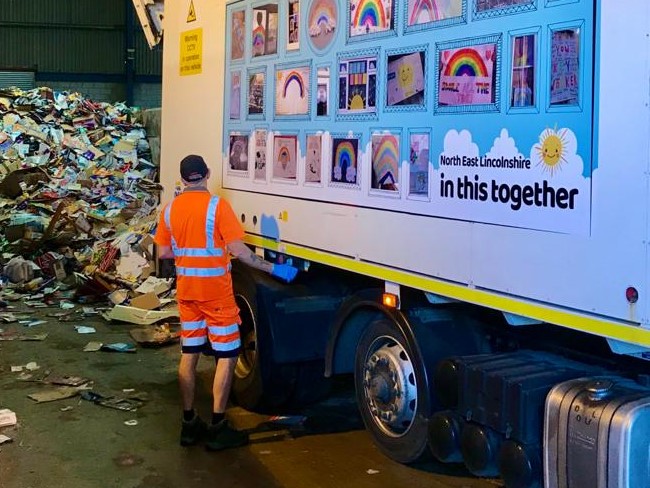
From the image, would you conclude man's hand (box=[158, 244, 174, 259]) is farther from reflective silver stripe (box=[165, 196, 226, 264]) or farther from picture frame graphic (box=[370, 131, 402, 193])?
picture frame graphic (box=[370, 131, 402, 193])

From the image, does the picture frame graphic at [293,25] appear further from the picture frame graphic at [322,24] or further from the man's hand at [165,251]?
the man's hand at [165,251]

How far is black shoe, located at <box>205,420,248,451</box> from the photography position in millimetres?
5422

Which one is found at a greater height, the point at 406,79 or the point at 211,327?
the point at 406,79

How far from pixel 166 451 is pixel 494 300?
272 cm

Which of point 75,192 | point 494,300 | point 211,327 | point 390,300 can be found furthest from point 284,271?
point 75,192

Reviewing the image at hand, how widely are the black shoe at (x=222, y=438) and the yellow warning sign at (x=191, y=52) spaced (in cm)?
267

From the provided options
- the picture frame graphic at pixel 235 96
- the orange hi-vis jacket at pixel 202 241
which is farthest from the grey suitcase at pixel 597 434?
the picture frame graphic at pixel 235 96

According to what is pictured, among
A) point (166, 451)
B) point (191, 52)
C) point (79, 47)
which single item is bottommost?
point (166, 451)

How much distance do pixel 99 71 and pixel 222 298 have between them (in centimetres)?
2280

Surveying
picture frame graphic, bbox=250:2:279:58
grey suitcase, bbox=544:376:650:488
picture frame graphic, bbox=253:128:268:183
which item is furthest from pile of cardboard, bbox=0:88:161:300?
grey suitcase, bbox=544:376:650:488

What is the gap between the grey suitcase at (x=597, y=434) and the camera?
10.2 feet

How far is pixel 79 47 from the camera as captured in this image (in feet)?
86.6

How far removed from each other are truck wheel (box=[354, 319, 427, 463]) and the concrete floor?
39cm

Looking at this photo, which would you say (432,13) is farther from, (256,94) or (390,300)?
(256,94)
